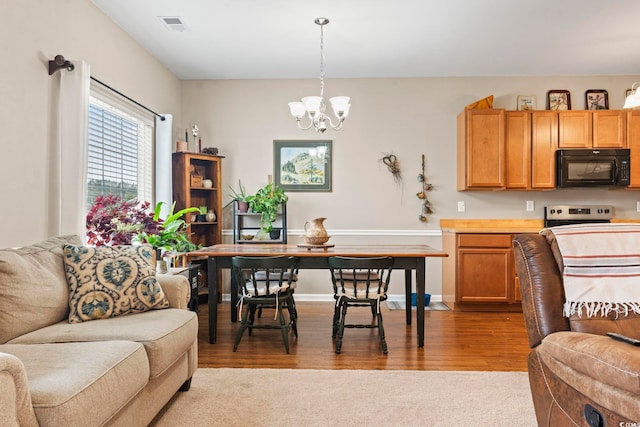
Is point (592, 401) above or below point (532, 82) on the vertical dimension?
below

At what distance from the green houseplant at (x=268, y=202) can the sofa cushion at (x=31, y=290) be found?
2.64 metres

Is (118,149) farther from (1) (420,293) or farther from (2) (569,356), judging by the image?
(2) (569,356)

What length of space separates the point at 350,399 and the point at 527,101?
4248 millimetres

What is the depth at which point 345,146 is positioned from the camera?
5176 mm

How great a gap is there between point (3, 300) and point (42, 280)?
0.65 feet

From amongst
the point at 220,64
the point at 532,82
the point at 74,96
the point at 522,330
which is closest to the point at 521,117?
the point at 532,82

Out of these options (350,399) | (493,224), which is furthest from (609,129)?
(350,399)

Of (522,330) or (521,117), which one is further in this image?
(521,117)

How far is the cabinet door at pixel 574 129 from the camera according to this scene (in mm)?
4762

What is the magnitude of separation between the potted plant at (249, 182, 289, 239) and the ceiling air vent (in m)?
1.82

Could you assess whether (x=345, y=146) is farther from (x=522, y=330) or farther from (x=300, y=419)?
(x=300, y=419)

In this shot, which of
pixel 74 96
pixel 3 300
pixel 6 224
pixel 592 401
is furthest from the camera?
pixel 74 96

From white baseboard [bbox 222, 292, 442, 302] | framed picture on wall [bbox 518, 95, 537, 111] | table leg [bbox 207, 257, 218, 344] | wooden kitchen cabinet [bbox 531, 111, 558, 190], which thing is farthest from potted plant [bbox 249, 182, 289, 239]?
framed picture on wall [bbox 518, 95, 537, 111]

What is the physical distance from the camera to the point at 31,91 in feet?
8.72
